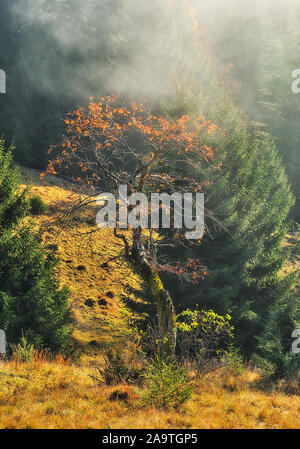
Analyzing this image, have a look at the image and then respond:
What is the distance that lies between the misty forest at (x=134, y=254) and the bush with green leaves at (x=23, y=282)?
0.16ft

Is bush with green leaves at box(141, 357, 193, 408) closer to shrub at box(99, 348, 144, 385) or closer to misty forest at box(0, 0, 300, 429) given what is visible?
misty forest at box(0, 0, 300, 429)

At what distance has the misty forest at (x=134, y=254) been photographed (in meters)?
5.62

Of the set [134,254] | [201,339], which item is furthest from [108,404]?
[134,254]

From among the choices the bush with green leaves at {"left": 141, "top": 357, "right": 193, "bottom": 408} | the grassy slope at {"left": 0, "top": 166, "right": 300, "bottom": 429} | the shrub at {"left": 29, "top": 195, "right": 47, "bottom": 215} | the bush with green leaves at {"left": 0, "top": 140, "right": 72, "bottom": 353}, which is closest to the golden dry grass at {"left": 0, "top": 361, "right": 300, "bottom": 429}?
the grassy slope at {"left": 0, "top": 166, "right": 300, "bottom": 429}

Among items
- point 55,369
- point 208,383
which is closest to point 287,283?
point 208,383

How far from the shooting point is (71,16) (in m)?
29.9

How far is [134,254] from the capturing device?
7605 millimetres

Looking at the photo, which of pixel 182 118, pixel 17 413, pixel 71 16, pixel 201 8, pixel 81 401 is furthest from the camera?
pixel 201 8

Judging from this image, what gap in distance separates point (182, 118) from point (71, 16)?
28.1 metres

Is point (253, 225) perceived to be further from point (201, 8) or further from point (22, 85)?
point (201, 8)

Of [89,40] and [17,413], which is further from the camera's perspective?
[89,40]

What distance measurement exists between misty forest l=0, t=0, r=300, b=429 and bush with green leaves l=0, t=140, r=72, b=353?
0.05 metres

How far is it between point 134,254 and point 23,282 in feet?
14.5

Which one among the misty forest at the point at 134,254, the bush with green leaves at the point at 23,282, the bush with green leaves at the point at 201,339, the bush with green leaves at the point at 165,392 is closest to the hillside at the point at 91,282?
the misty forest at the point at 134,254
